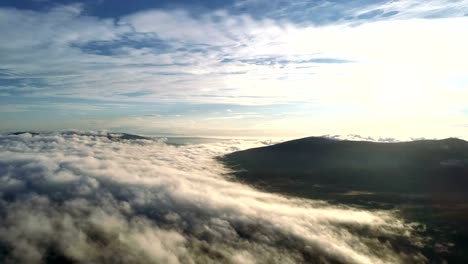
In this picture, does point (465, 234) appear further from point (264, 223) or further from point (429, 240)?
point (264, 223)

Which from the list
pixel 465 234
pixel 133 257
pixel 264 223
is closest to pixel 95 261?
pixel 133 257

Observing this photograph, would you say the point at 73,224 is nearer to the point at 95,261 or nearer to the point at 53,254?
the point at 53,254

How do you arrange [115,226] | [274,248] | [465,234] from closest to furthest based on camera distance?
1. [274,248]
2. [465,234]
3. [115,226]

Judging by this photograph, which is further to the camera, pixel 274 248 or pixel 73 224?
pixel 73 224

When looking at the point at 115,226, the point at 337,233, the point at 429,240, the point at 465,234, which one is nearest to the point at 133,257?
the point at 115,226

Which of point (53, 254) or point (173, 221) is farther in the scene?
point (173, 221)

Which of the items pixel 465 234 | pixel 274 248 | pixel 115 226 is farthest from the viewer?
pixel 115 226

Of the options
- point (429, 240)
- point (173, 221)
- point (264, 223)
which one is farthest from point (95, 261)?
point (429, 240)

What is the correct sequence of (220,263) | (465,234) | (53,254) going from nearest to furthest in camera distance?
(220,263) → (53,254) → (465,234)

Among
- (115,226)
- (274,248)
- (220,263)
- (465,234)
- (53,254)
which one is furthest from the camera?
(115,226)
